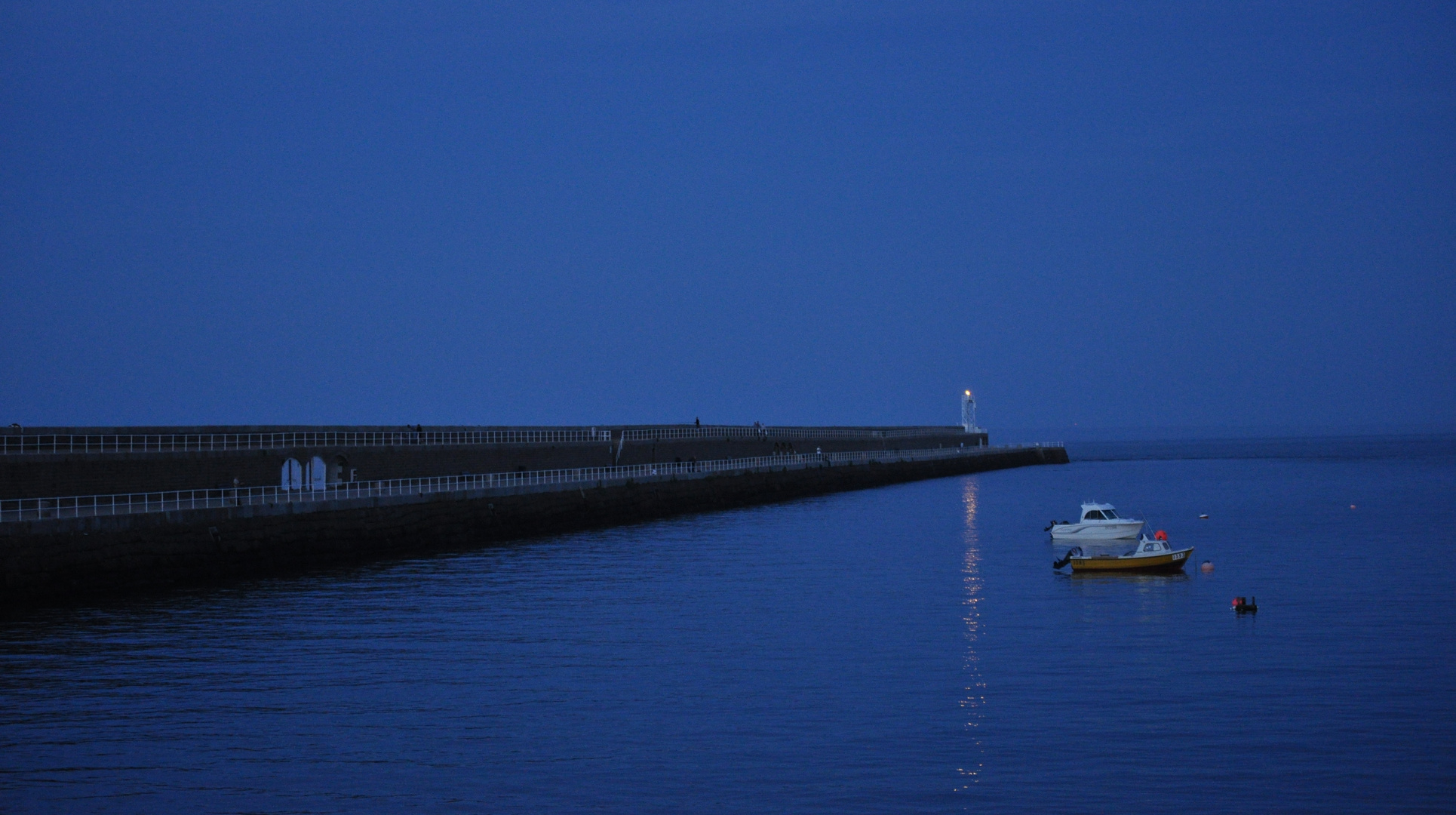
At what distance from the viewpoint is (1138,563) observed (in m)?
50.7

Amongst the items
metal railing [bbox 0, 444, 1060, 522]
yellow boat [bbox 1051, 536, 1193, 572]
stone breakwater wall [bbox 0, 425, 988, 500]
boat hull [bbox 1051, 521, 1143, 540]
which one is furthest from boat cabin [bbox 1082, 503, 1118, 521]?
stone breakwater wall [bbox 0, 425, 988, 500]

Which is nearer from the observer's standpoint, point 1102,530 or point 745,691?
point 745,691

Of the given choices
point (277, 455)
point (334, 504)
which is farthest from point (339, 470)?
point (334, 504)

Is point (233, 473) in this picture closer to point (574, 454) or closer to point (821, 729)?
point (574, 454)

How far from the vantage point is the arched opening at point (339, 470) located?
6938 centimetres

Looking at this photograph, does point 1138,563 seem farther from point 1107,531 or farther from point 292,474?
point 292,474

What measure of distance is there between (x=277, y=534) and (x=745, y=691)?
2847cm

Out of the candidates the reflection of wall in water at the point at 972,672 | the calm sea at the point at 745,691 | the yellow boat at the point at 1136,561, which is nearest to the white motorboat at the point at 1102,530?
the calm sea at the point at 745,691

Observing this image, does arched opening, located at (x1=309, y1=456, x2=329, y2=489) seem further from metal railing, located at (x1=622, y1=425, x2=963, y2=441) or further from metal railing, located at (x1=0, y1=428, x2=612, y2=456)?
metal railing, located at (x1=622, y1=425, x2=963, y2=441)

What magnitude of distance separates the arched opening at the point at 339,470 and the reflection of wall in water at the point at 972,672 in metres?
31.0

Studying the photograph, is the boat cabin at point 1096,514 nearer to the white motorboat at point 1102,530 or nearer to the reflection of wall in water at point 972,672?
the white motorboat at point 1102,530

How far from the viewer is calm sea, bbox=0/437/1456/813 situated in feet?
70.8

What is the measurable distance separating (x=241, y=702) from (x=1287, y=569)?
3872 cm

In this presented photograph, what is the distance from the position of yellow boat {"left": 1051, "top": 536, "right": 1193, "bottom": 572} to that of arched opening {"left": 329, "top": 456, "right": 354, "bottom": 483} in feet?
120
